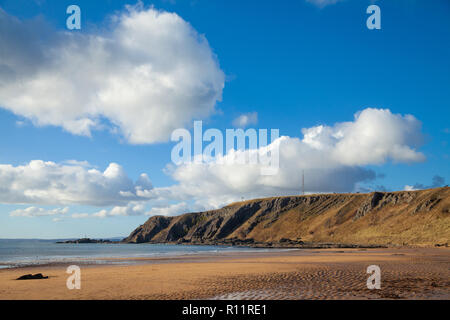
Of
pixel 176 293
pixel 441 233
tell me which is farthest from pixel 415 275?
pixel 441 233

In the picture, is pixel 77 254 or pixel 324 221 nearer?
pixel 77 254

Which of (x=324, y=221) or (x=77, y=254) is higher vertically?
(x=324, y=221)

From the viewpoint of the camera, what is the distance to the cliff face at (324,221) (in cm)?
8550

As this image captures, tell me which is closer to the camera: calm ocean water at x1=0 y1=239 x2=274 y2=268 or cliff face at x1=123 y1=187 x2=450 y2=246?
calm ocean water at x1=0 y1=239 x2=274 y2=268

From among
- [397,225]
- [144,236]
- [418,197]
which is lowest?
[144,236]

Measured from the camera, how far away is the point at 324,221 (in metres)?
124

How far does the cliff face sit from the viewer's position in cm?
8550

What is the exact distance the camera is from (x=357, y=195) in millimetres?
133000

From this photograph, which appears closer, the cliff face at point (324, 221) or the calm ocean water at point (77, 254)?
the calm ocean water at point (77, 254)
